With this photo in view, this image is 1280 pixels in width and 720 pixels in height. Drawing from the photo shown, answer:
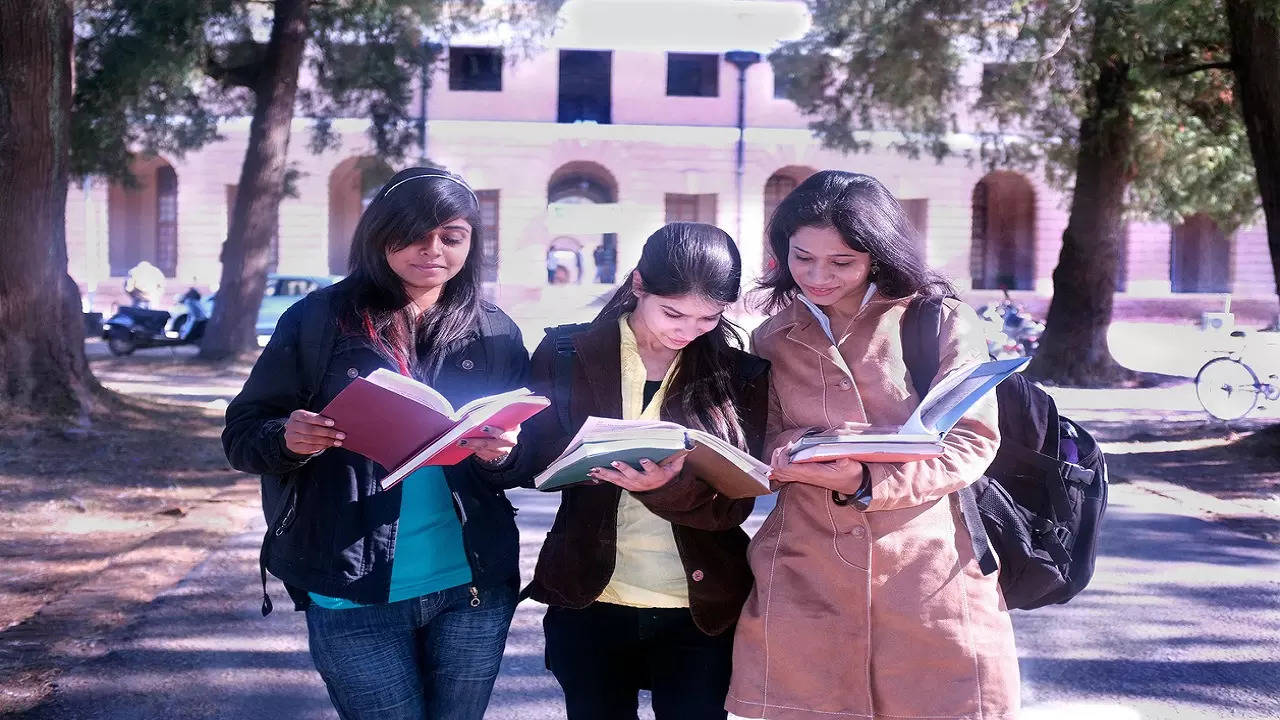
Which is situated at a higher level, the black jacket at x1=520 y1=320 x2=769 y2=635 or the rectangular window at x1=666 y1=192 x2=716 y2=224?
the rectangular window at x1=666 y1=192 x2=716 y2=224

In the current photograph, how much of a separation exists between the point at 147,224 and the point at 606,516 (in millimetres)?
36839

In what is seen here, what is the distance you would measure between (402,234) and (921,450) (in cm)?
121

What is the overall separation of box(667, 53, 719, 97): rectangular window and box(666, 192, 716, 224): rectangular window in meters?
3.19

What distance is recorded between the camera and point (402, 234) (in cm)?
262

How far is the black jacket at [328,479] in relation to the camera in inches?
99.8

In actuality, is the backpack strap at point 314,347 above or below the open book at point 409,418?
above

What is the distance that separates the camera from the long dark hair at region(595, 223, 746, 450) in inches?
102

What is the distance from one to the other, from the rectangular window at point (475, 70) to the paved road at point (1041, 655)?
98.0 feet

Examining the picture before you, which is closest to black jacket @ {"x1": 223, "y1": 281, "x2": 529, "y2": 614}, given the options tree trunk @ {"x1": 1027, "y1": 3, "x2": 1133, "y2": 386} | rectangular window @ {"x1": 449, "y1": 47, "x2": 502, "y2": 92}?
tree trunk @ {"x1": 1027, "y1": 3, "x2": 1133, "y2": 386}

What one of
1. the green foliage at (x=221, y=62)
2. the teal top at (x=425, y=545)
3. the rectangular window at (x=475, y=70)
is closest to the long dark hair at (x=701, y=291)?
the teal top at (x=425, y=545)

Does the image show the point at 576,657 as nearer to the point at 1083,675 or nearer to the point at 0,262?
the point at 1083,675

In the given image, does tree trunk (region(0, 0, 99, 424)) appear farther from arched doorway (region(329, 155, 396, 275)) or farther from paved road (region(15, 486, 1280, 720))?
arched doorway (region(329, 155, 396, 275))

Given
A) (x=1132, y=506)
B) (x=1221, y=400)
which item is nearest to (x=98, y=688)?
(x=1132, y=506)

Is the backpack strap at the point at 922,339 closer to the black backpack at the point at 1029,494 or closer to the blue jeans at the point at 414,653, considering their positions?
the black backpack at the point at 1029,494
